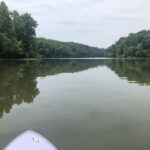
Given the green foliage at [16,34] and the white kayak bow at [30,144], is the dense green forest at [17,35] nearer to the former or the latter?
the green foliage at [16,34]

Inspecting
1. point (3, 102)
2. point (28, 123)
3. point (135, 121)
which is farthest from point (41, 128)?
point (3, 102)

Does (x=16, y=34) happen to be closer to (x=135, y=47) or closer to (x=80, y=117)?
(x=135, y=47)

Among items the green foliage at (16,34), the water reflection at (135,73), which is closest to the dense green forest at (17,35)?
the green foliage at (16,34)

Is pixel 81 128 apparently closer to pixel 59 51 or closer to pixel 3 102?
pixel 3 102

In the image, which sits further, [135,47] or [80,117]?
[135,47]

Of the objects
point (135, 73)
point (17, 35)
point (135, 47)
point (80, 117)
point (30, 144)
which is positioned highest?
point (17, 35)

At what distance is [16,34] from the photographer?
71.5 metres

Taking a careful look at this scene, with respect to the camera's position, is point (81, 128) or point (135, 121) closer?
point (81, 128)

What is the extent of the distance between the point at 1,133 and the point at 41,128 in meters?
1.00

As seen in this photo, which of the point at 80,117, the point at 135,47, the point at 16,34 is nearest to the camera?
the point at 80,117

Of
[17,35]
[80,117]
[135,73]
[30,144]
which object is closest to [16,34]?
[17,35]

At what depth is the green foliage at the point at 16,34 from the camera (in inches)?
2359

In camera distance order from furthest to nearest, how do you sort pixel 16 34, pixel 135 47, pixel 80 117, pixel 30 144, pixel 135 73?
pixel 135 47
pixel 16 34
pixel 135 73
pixel 80 117
pixel 30 144

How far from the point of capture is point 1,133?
8008mm
